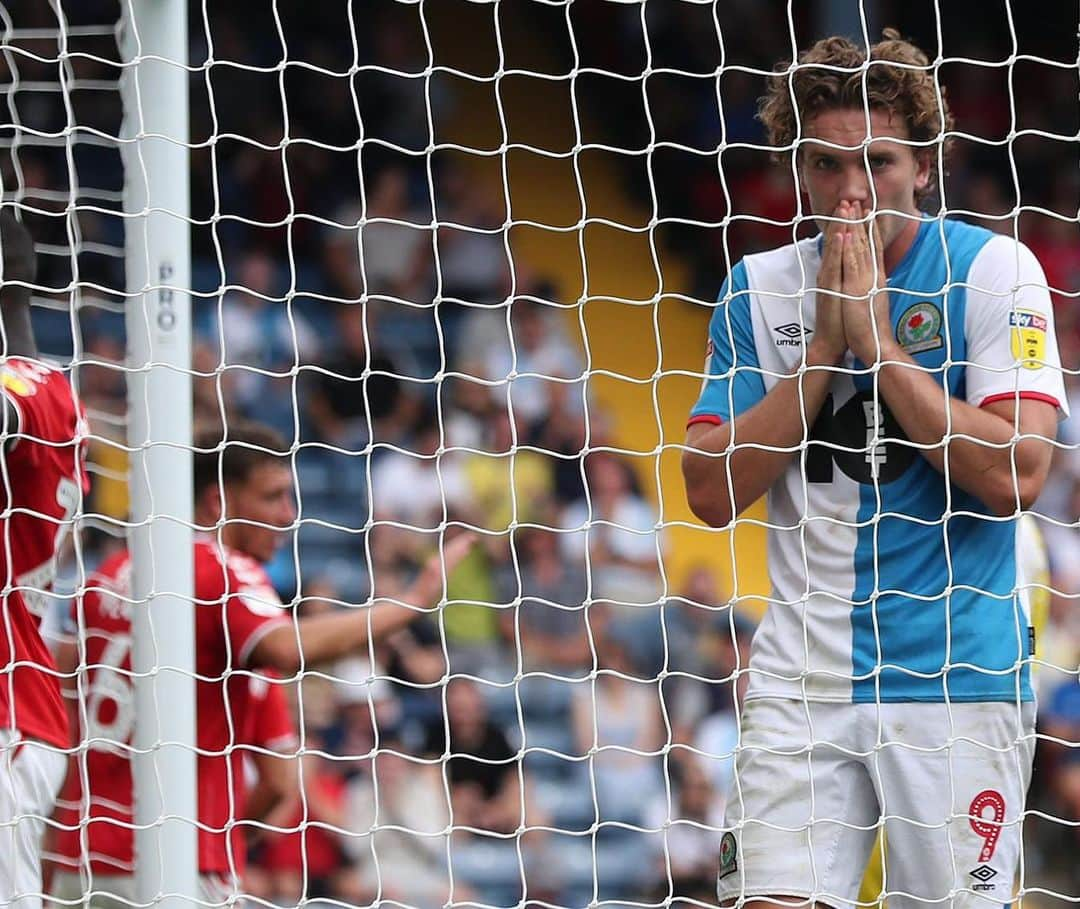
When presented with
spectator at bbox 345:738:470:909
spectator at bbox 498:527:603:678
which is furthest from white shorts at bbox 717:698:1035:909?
spectator at bbox 498:527:603:678

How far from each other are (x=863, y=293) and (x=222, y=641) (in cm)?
148

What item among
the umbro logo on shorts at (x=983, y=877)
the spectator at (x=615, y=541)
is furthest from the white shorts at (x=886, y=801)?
the spectator at (x=615, y=541)

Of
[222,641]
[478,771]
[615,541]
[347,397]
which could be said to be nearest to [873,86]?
[222,641]

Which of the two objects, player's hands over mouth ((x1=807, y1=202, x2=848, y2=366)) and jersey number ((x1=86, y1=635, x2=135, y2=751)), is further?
jersey number ((x1=86, y1=635, x2=135, y2=751))

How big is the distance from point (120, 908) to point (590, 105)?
4.12 metres

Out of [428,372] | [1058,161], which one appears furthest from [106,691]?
[1058,161]

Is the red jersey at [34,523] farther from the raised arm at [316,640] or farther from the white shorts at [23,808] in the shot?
the raised arm at [316,640]

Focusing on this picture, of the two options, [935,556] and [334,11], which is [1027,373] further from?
[334,11]

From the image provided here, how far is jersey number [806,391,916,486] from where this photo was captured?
245 centimetres

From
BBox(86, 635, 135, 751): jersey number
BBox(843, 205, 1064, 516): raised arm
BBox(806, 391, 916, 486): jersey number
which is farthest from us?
BBox(86, 635, 135, 751): jersey number

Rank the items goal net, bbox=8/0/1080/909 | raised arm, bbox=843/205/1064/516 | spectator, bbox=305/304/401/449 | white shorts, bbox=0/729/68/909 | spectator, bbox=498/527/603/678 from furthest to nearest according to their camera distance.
Answer: 1. spectator, bbox=305/304/401/449
2. spectator, bbox=498/527/603/678
3. goal net, bbox=8/0/1080/909
4. white shorts, bbox=0/729/68/909
5. raised arm, bbox=843/205/1064/516

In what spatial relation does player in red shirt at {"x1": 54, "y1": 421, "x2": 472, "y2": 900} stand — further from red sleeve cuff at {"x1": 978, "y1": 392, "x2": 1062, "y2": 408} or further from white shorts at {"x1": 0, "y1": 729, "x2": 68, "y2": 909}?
red sleeve cuff at {"x1": 978, "y1": 392, "x2": 1062, "y2": 408}

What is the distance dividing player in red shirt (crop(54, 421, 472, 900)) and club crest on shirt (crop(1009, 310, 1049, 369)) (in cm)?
115

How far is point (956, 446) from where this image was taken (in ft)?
7.68
